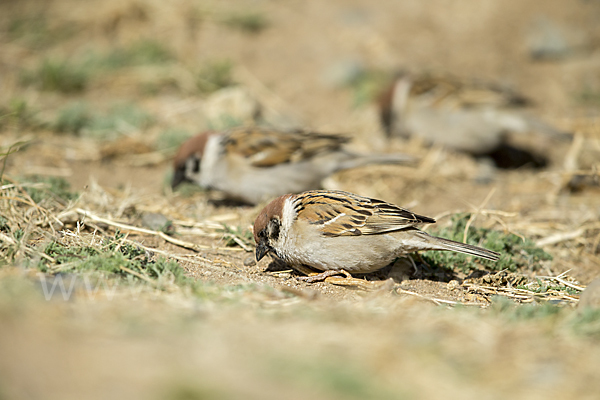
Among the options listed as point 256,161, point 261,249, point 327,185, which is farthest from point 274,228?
point 327,185

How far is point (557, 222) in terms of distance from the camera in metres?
5.54

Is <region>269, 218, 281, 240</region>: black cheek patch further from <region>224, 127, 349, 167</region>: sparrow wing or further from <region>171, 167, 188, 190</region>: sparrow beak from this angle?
<region>171, 167, 188, 190</region>: sparrow beak

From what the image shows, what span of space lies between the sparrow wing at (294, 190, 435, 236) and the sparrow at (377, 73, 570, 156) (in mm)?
3785

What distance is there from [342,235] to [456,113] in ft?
13.6

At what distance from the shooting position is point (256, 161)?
5.74 metres

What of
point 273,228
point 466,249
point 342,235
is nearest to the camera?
point 466,249

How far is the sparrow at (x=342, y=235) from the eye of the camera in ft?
13.2

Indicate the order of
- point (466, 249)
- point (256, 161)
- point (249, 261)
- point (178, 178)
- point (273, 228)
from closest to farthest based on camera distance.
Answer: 1. point (466, 249)
2. point (273, 228)
3. point (249, 261)
4. point (256, 161)
5. point (178, 178)

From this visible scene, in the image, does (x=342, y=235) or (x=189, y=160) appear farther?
(x=189, y=160)

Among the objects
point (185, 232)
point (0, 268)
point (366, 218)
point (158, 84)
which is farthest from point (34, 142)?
point (366, 218)

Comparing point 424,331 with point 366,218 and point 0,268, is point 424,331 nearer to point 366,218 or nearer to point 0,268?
point 366,218

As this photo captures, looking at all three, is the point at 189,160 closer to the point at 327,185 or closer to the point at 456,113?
the point at 327,185

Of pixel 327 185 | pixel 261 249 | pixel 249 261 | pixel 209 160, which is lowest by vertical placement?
pixel 327 185

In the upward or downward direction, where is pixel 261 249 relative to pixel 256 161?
downward
